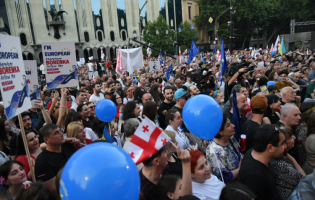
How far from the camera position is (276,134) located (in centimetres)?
229

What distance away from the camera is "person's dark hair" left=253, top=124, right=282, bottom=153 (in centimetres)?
227

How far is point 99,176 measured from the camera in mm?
1300

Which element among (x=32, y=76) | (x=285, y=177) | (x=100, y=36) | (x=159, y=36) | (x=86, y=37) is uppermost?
(x=100, y=36)

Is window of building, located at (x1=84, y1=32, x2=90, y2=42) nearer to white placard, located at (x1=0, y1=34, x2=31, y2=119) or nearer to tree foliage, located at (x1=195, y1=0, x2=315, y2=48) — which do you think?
tree foliage, located at (x1=195, y1=0, x2=315, y2=48)

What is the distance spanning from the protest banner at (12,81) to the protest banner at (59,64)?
140 centimetres

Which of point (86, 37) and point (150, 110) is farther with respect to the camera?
point (86, 37)

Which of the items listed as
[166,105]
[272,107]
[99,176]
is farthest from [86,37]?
[99,176]

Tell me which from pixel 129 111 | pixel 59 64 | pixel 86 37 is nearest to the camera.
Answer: pixel 129 111

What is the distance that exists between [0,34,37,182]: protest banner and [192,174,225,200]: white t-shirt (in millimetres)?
1958

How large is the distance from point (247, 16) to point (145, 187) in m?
42.9

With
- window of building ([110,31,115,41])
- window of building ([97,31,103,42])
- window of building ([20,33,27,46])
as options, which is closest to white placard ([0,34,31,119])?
window of building ([20,33,27,46])

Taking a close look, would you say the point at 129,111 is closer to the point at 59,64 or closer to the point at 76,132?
the point at 76,132

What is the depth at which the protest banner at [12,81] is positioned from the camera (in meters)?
2.61

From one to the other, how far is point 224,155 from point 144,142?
126 centimetres
